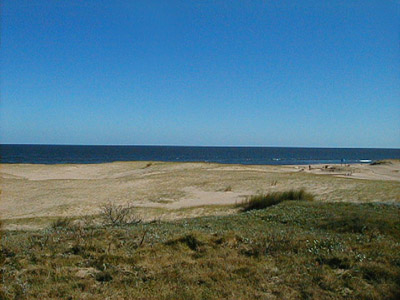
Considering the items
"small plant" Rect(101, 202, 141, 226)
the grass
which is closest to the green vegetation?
"small plant" Rect(101, 202, 141, 226)

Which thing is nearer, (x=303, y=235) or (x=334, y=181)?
(x=303, y=235)

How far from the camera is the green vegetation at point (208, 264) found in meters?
5.20

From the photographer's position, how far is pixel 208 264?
632cm

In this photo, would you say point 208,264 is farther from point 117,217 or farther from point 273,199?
point 273,199

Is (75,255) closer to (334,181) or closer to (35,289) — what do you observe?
(35,289)

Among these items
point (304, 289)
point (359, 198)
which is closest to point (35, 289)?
point (304, 289)

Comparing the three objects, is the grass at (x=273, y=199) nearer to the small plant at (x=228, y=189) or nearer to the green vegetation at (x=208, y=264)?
the small plant at (x=228, y=189)

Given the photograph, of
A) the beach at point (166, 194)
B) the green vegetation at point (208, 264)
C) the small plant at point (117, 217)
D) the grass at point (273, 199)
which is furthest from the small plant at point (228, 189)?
the green vegetation at point (208, 264)

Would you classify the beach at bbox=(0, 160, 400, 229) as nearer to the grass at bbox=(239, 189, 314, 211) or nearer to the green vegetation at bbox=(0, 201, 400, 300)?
the grass at bbox=(239, 189, 314, 211)

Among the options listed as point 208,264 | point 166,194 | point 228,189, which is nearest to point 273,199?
point 228,189

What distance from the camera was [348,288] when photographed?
5.39 m

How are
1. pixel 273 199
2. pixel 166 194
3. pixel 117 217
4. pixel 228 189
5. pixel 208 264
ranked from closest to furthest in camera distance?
pixel 208 264 < pixel 117 217 < pixel 273 199 < pixel 166 194 < pixel 228 189

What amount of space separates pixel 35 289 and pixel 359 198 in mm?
19265

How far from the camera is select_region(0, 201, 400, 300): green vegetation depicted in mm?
5203
